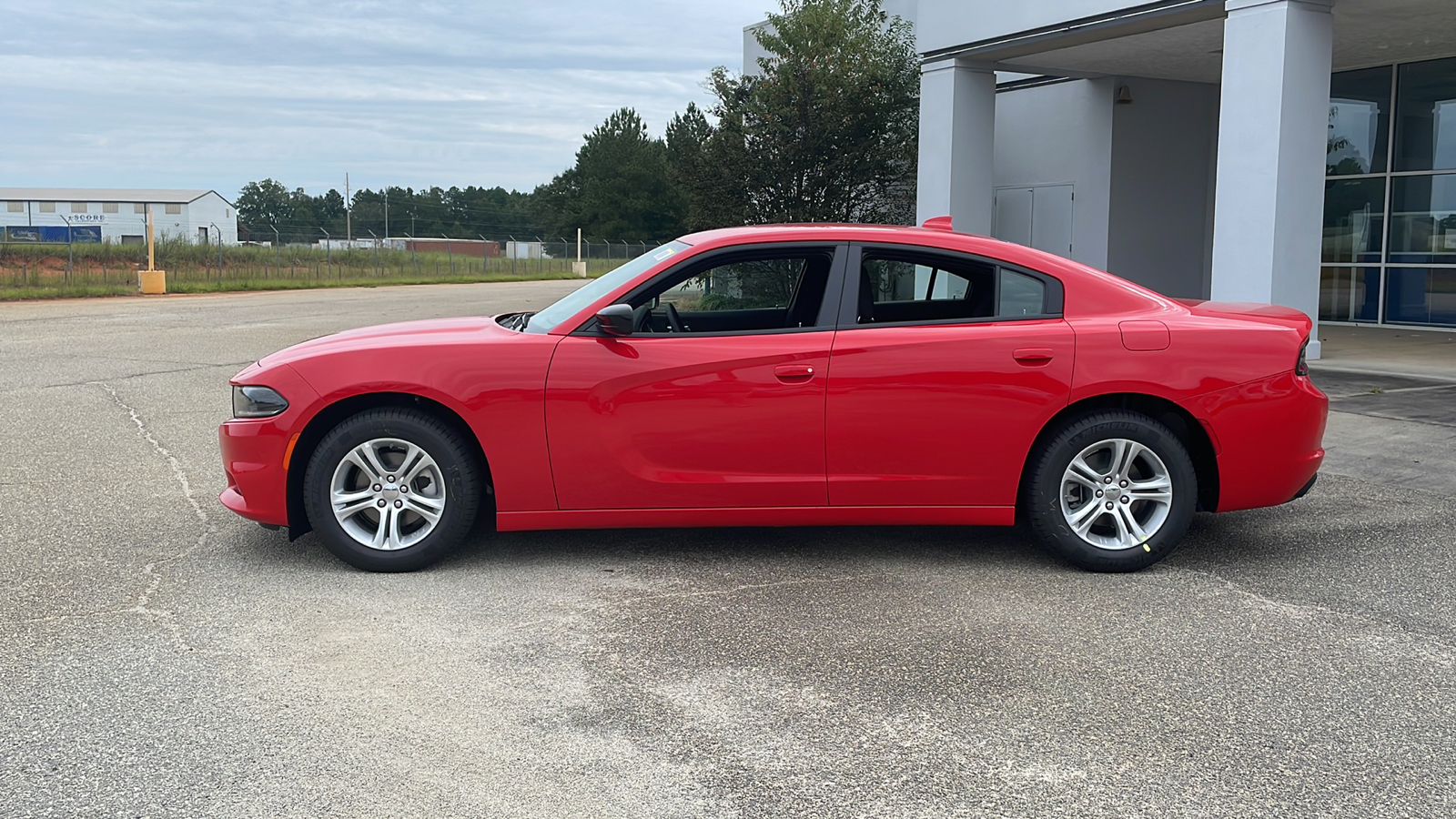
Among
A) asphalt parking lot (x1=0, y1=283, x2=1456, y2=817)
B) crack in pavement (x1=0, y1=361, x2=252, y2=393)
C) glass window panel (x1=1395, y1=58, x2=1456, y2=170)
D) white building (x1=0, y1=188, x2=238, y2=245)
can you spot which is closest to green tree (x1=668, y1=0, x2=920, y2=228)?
glass window panel (x1=1395, y1=58, x2=1456, y2=170)

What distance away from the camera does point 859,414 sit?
5.25 m

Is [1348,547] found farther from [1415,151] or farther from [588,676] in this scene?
[1415,151]

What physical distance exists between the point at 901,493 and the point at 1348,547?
7.40 feet

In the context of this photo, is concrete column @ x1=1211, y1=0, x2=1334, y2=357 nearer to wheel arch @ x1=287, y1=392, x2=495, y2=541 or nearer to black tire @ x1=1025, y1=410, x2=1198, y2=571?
black tire @ x1=1025, y1=410, x2=1198, y2=571

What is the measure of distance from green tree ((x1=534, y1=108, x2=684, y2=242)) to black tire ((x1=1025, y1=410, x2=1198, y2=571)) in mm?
85686

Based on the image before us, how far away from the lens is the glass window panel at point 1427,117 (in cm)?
1723

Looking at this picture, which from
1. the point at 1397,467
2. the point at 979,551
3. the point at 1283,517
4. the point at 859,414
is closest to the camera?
the point at 859,414

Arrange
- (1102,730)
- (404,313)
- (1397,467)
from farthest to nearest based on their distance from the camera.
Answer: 1. (404,313)
2. (1397,467)
3. (1102,730)

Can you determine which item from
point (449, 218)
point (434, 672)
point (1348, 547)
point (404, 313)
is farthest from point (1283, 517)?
point (449, 218)

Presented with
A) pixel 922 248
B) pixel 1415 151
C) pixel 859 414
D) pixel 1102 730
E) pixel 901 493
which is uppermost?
pixel 1415 151

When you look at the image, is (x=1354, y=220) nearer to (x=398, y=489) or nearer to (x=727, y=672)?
(x=398, y=489)

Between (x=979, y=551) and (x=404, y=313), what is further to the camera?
(x=404, y=313)

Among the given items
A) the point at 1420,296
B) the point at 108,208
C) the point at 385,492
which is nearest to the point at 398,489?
the point at 385,492

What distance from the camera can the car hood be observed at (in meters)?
5.33
